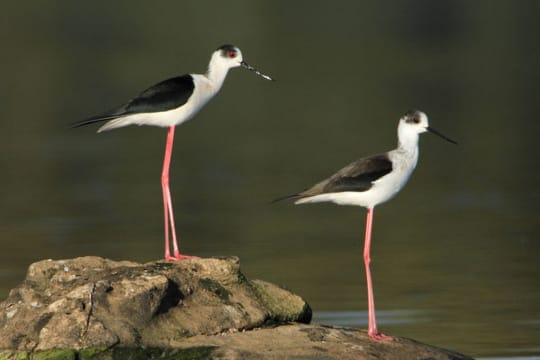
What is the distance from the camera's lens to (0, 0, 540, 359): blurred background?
17172mm

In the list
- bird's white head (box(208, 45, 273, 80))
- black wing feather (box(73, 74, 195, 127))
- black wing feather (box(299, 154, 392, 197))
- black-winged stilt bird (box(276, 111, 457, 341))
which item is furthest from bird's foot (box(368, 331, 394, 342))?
bird's white head (box(208, 45, 273, 80))

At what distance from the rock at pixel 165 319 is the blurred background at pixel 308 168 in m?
2.47

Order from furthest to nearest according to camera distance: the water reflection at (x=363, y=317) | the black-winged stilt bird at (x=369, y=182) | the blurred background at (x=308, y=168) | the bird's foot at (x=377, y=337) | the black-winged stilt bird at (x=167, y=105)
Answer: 1. the blurred background at (x=308, y=168)
2. the water reflection at (x=363, y=317)
3. the black-winged stilt bird at (x=167, y=105)
4. the black-winged stilt bird at (x=369, y=182)
5. the bird's foot at (x=377, y=337)

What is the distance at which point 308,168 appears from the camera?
87.9 ft

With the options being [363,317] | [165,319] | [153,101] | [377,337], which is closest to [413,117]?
[377,337]

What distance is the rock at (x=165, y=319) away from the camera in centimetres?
1102

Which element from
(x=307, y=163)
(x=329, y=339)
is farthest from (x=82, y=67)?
(x=329, y=339)

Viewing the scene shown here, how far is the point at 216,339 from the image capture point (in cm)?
1140

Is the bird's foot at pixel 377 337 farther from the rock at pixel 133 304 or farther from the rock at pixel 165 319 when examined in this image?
the rock at pixel 133 304

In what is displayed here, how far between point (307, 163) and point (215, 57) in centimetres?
1341

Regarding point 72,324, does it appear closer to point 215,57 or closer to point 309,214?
point 215,57

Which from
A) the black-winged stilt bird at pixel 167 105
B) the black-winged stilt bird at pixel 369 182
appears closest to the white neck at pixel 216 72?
the black-winged stilt bird at pixel 167 105

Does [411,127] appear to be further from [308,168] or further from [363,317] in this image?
[308,168]

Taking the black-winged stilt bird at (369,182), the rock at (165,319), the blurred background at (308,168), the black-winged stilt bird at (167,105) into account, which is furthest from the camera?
the blurred background at (308,168)
